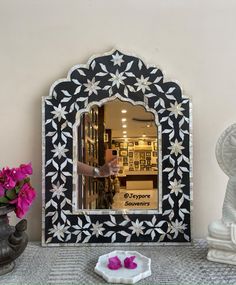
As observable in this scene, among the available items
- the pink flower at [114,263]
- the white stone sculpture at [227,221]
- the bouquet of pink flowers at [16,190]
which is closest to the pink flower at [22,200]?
the bouquet of pink flowers at [16,190]

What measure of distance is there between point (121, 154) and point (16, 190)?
37cm

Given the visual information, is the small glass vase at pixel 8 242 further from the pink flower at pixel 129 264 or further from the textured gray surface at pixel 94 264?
the pink flower at pixel 129 264

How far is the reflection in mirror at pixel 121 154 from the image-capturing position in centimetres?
102

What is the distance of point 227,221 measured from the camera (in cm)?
87

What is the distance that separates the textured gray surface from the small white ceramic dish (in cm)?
2

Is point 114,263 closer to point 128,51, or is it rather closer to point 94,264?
point 94,264

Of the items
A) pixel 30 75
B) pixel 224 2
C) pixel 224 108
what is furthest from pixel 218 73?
pixel 30 75

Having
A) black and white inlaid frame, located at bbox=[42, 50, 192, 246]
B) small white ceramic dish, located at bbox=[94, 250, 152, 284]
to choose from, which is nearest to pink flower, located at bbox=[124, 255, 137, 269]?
small white ceramic dish, located at bbox=[94, 250, 152, 284]

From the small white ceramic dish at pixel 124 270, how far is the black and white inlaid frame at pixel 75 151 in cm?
13

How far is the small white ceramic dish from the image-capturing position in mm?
736

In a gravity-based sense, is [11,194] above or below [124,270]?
above

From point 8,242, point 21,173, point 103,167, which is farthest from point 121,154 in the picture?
point 8,242

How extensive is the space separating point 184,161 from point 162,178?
0.31 feet

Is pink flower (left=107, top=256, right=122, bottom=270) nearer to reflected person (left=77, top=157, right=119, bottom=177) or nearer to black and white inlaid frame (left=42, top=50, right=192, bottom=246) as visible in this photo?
black and white inlaid frame (left=42, top=50, right=192, bottom=246)
